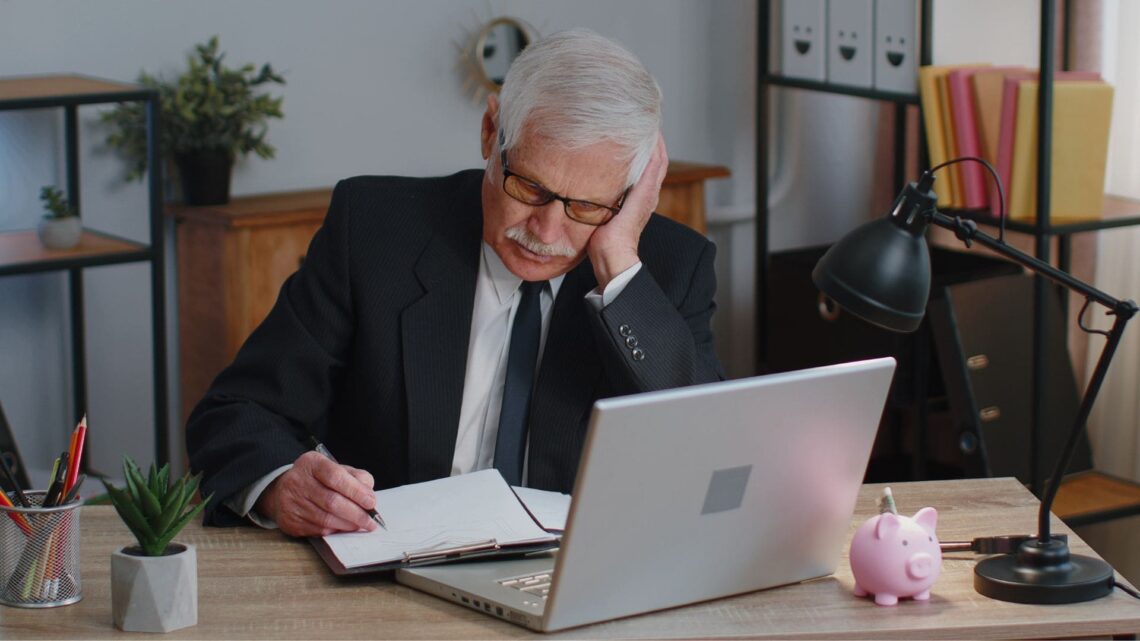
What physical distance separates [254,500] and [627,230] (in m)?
0.59

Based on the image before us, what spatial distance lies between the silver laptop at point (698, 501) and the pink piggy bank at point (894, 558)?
0.05 meters

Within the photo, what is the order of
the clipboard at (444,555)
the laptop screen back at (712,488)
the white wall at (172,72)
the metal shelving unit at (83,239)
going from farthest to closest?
1. the white wall at (172,72)
2. the metal shelving unit at (83,239)
3. the clipboard at (444,555)
4. the laptop screen back at (712,488)

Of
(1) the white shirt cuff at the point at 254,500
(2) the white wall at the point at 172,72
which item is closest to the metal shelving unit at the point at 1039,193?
(2) the white wall at the point at 172,72

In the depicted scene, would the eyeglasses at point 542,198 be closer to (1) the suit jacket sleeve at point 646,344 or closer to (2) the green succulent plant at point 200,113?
(1) the suit jacket sleeve at point 646,344

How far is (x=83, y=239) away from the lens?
3189 mm

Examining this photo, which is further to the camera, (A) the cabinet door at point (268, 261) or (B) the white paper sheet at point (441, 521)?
(A) the cabinet door at point (268, 261)

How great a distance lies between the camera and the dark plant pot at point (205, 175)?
329 cm

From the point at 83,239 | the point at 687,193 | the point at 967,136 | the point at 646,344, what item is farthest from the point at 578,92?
the point at 687,193

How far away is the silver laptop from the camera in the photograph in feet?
4.31

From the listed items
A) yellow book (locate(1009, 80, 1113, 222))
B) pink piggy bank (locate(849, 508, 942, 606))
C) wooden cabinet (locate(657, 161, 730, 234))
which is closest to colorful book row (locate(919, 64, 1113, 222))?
yellow book (locate(1009, 80, 1113, 222))

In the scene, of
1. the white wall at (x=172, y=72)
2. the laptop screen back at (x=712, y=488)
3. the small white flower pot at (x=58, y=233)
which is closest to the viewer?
the laptop screen back at (x=712, y=488)

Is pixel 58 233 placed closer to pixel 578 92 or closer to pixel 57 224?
pixel 57 224

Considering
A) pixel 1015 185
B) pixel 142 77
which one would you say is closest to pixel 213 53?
pixel 142 77

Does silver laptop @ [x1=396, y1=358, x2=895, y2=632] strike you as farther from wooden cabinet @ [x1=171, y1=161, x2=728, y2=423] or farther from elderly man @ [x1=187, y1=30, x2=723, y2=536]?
wooden cabinet @ [x1=171, y1=161, x2=728, y2=423]
